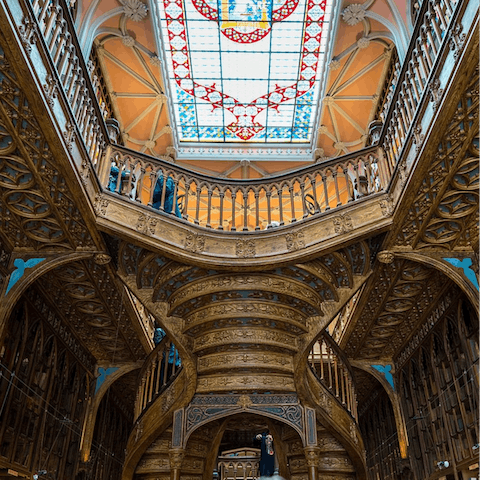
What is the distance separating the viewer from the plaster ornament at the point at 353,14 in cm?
938

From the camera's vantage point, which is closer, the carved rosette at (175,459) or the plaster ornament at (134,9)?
the carved rosette at (175,459)

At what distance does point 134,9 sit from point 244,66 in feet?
9.09

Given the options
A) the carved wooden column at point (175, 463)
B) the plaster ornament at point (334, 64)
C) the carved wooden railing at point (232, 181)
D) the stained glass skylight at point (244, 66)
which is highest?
the stained glass skylight at point (244, 66)

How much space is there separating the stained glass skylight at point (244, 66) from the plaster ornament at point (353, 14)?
0.47 meters

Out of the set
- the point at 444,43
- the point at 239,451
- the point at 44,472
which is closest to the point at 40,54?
the point at 444,43

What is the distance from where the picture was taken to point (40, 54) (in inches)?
182

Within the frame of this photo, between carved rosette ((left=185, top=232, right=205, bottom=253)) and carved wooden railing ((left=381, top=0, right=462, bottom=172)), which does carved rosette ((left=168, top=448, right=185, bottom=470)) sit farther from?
carved wooden railing ((left=381, top=0, right=462, bottom=172))

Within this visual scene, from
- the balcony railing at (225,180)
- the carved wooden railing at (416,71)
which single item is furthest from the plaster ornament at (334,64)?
the carved wooden railing at (416,71)

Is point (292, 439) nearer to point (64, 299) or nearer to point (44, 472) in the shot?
point (44, 472)

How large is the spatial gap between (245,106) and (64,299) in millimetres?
6549

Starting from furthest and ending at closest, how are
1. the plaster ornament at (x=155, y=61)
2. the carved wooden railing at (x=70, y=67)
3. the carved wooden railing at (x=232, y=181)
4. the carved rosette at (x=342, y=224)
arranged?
the plaster ornament at (x=155, y=61), the carved wooden railing at (x=232, y=181), the carved rosette at (x=342, y=224), the carved wooden railing at (x=70, y=67)

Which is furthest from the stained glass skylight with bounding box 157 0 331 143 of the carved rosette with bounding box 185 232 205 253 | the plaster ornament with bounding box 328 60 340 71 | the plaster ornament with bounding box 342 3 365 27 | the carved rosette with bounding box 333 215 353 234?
the carved rosette with bounding box 185 232 205 253

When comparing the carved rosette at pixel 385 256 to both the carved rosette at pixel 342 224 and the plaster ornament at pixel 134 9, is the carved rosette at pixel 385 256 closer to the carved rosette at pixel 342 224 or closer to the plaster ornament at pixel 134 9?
the carved rosette at pixel 342 224

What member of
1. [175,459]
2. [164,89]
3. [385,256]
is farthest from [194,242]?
[164,89]
